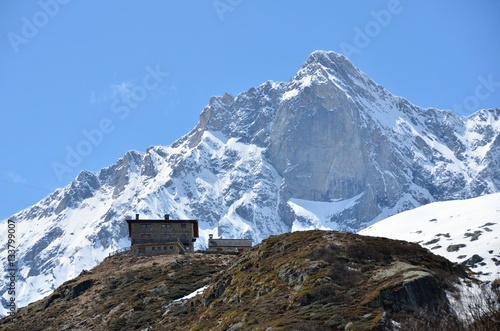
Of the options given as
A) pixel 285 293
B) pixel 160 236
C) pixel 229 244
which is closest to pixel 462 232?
pixel 229 244

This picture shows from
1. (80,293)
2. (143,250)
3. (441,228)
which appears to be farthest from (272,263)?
(441,228)

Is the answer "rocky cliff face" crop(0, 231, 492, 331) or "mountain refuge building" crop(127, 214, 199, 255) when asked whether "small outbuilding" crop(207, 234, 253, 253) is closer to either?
"mountain refuge building" crop(127, 214, 199, 255)

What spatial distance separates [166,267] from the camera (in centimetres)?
10769

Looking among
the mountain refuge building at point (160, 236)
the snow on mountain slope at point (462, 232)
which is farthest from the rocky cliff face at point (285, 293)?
the snow on mountain slope at point (462, 232)

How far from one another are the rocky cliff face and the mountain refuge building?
45.5 ft

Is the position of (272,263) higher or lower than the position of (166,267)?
lower

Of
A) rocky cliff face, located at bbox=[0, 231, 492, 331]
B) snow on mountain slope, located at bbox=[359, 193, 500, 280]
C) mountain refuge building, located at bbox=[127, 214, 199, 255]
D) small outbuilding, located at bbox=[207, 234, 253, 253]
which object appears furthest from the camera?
small outbuilding, located at bbox=[207, 234, 253, 253]

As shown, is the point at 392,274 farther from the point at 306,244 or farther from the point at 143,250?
the point at 143,250

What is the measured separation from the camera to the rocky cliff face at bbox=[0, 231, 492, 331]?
193 feet

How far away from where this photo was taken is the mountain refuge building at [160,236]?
126m

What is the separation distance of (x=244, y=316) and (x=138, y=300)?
2924 centimetres

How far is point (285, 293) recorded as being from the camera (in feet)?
227

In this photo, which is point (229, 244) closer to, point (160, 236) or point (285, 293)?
point (160, 236)

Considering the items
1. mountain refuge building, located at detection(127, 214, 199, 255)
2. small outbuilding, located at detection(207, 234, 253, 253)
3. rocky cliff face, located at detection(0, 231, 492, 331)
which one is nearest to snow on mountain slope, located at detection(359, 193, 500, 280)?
rocky cliff face, located at detection(0, 231, 492, 331)
